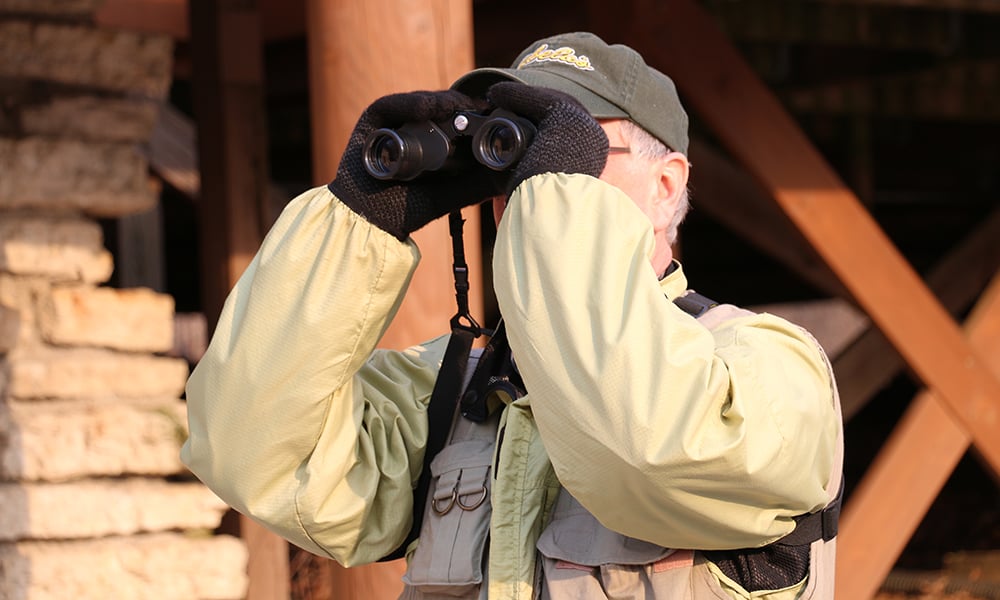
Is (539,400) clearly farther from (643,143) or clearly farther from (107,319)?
(107,319)

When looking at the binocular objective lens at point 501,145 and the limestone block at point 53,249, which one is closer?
the binocular objective lens at point 501,145

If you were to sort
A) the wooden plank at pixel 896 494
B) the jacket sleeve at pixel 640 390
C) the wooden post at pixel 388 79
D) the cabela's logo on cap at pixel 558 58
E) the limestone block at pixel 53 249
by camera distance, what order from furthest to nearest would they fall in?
the wooden plank at pixel 896 494 < the limestone block at pixel 53 249 < the wooden post at pixel 388 79 < the cabela's logo on cap at pixel 558 58 < the jacket sleeve at pixel 640 390

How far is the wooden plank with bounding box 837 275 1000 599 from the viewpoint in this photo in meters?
4.19

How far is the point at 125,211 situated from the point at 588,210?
7.59 ft

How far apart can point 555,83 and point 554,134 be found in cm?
20

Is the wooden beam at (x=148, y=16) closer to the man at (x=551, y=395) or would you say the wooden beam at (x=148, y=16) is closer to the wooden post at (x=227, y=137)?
the wooden post at (x=227, y=137)

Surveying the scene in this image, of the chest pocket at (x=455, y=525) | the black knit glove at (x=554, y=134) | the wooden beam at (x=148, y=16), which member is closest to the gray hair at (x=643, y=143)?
Answer: the black knit glove at (x=554, y=134)

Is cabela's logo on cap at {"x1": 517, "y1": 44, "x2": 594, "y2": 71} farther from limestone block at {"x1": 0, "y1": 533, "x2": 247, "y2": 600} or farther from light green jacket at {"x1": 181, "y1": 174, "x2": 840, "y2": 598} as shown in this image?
limestone block at {"x1": 0, "y1": 533, "x2": 247, "y2": 600}

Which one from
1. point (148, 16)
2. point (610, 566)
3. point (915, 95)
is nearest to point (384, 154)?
point (610, 566)

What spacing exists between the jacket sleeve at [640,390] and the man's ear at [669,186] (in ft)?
0.81

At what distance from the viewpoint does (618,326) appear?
154 centimetres

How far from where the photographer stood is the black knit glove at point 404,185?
1.78 m

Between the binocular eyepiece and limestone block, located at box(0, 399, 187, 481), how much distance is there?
5.91ft

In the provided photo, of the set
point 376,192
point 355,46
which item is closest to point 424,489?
point 376,192
